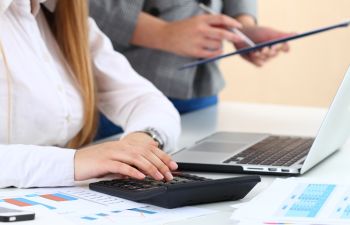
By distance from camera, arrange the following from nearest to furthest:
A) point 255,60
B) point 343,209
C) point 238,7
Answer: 1. point 343,209
2. point 255,60
3. point 238,7

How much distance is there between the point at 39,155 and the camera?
1.20 metres

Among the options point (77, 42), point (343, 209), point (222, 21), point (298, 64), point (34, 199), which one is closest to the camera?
point (343, 209)

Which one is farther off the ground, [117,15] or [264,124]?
[117,15]

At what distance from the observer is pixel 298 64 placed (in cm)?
410

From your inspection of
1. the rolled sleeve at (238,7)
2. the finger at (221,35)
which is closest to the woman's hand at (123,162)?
the finger at (221,35)

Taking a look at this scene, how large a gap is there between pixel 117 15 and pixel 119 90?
357 mm

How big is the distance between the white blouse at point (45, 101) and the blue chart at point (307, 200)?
1.17 ft

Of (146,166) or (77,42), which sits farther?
(77,42)

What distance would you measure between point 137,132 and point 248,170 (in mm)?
280

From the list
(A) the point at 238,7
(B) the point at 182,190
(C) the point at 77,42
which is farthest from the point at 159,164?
(A) the point at 238,7

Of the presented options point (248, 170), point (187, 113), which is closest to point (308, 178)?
point (248, 170)

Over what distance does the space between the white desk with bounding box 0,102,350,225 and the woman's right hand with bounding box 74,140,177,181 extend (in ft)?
0.47

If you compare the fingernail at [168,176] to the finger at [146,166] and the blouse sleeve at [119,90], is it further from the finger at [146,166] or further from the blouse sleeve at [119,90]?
the blouse sleeve at [119,90]

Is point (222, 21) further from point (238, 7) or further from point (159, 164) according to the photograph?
point (159, 164)
